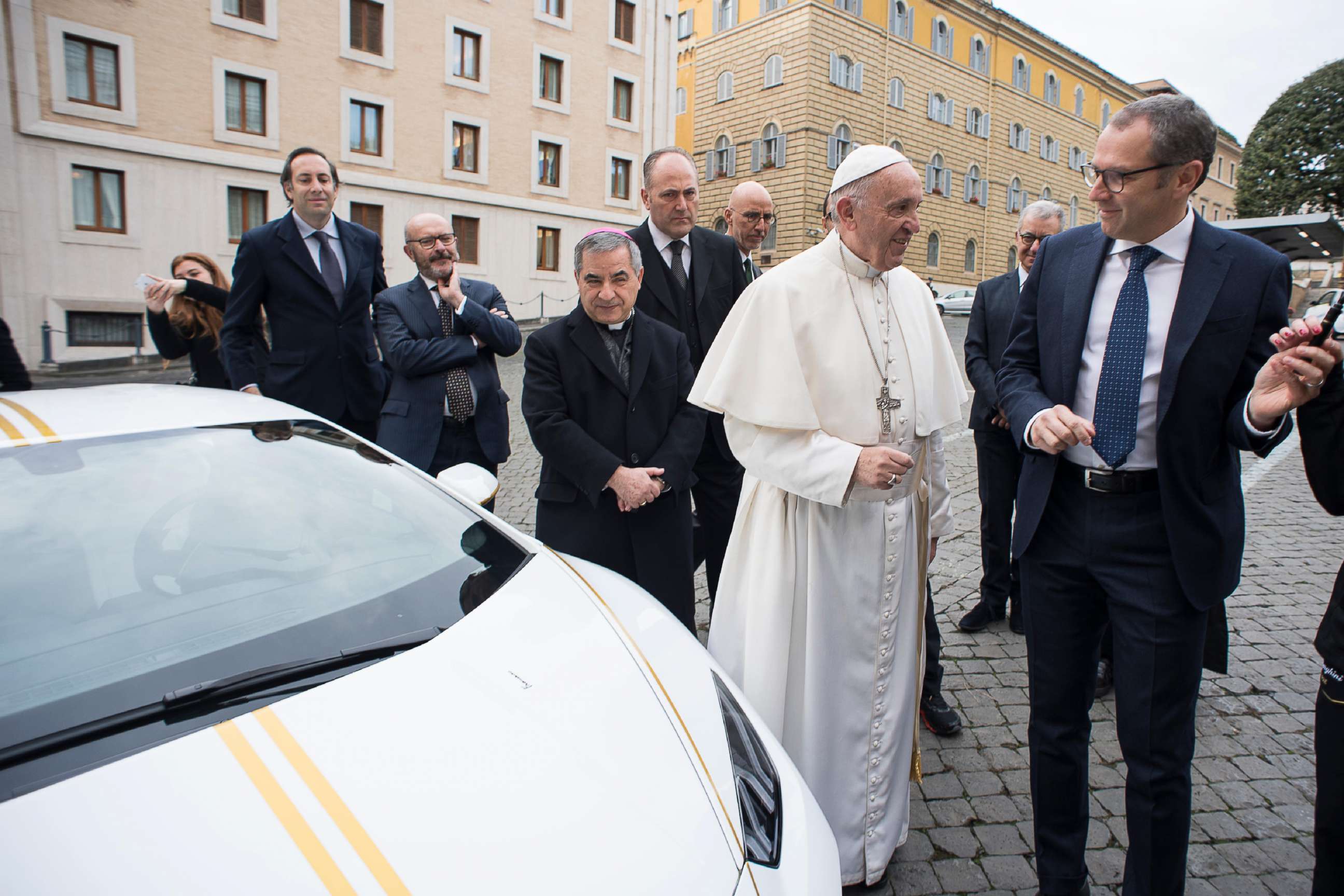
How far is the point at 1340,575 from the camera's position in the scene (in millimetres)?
1902

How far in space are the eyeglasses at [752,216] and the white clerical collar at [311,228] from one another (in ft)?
6.43

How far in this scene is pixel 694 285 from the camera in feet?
12.3

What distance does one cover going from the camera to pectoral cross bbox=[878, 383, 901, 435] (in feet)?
8.11

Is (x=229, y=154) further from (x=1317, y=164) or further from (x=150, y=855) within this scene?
(x=1317, y=164)

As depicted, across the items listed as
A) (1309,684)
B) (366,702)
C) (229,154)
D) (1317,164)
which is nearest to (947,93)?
(1317,164)

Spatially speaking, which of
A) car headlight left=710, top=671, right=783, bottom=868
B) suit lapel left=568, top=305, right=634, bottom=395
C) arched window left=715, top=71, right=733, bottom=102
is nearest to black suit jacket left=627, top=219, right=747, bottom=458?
suit lapel left=568, top=305, right=634, bottom=395

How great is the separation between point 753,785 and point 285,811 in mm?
887

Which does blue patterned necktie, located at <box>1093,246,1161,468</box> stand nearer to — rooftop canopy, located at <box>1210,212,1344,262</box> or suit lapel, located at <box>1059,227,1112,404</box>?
suit lapel, located at <box>1059,227,1112,404</box>

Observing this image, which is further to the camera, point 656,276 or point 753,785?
point 656,276

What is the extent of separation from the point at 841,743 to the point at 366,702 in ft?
4.92

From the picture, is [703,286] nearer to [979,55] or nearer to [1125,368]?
[1125,368]

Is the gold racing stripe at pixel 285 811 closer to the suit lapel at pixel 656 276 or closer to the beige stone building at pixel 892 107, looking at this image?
the suit lapel at pixel 656 276

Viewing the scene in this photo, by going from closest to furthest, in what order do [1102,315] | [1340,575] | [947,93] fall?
[1340,575], [1102,315], [947,93]

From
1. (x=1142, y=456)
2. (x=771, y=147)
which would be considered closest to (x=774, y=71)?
(x=771, y=147)
